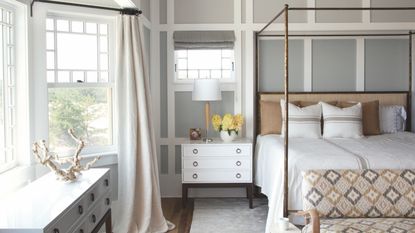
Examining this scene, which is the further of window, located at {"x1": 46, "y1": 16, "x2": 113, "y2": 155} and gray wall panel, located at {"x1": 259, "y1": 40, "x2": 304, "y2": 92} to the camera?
gray wall panel, located at {"x1": 259, "y1": 40, "x2": 304, "y2": 92}

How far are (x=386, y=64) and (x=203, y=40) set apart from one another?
2302mm

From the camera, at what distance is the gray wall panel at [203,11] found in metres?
5.48

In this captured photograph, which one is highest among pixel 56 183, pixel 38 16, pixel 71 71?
pixel 38 16

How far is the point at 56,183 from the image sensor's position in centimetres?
283

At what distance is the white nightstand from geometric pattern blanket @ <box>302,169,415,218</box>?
1706 mm

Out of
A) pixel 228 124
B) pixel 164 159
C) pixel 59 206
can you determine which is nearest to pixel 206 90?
pixel 228 124

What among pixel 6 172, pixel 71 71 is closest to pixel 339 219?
pixel 6 172

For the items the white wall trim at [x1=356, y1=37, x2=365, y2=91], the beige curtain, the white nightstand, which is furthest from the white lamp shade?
the white wall trim at [x1=356, y1=37, x2=365, y2=91]

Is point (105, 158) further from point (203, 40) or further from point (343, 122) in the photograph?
point (343, 122)

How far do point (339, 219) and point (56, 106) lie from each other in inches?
97.3

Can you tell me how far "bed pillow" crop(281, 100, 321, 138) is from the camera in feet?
16.2

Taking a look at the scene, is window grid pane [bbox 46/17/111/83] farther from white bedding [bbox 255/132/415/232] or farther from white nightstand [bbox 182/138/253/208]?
white bedding [bbox 255/132/415/232]

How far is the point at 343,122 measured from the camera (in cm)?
493

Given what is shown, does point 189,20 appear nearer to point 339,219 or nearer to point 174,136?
point 174,136
